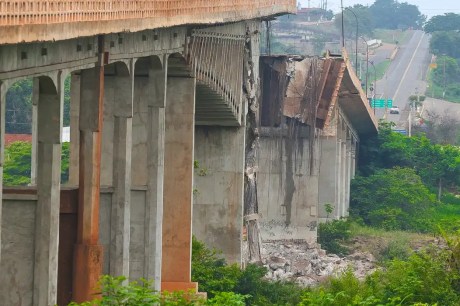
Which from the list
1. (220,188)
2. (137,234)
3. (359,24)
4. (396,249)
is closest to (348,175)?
(396,249)

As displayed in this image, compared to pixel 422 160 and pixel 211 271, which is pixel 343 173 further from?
pixel 211 271

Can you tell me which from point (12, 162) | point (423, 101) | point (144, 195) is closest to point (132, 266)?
point (144, 195)

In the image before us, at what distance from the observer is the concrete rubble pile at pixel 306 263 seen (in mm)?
48719

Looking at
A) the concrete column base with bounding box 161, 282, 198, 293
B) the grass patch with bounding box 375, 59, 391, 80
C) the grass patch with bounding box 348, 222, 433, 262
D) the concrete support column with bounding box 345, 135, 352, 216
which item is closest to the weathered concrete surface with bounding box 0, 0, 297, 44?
the concrete column base with bounding box 161, 282, 198, 293

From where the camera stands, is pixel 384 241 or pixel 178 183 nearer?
pixel 178 183

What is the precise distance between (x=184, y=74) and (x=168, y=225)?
308cm

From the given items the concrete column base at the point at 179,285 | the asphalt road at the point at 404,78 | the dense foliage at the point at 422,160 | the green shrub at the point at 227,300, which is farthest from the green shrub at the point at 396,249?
the asphalt road at the point at 404,78

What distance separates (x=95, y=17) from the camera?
22.2 meters

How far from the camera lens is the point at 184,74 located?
35.0 metres

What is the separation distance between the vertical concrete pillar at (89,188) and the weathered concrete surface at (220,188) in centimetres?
A: 1884

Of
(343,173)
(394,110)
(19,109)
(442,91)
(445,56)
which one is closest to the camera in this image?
(343,173)

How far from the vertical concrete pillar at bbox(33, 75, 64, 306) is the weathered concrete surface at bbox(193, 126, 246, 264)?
2153 cm

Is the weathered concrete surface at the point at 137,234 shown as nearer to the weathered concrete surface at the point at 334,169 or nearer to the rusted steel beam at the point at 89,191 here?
the rusted steel beam at the point at 89,191

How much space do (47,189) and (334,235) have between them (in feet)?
122
